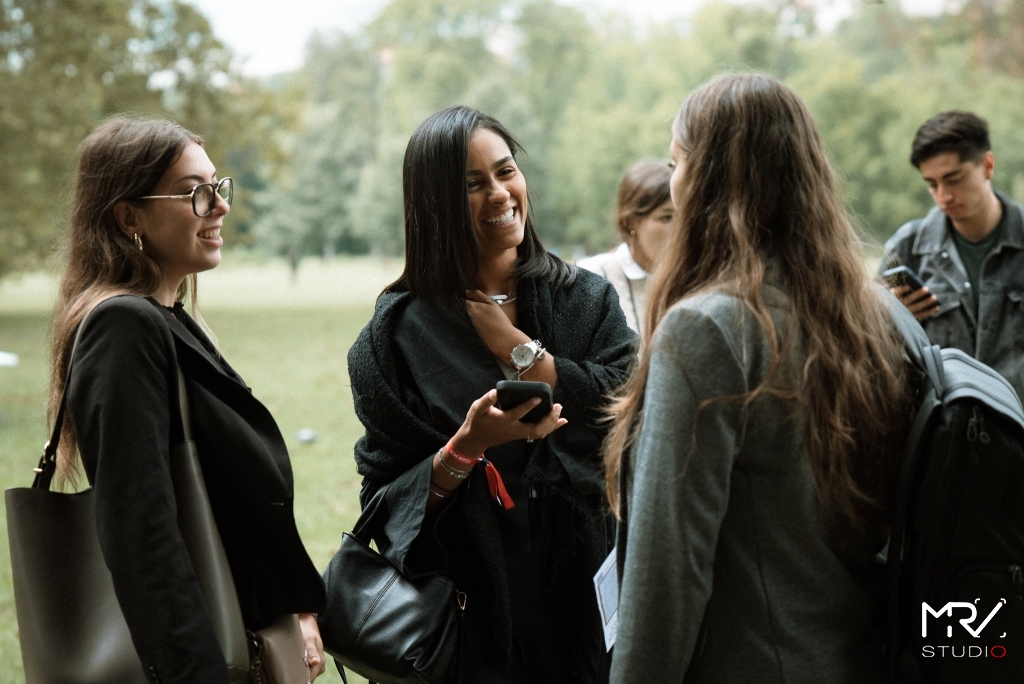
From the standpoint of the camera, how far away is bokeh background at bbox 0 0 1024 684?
16219 millimetres

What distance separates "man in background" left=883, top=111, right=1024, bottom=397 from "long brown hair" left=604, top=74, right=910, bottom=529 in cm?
260

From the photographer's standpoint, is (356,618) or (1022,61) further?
(1022,61)

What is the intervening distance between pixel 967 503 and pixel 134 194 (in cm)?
195

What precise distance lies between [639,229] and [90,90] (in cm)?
1669

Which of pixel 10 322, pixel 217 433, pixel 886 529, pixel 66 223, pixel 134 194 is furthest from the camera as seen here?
pixel 10 322

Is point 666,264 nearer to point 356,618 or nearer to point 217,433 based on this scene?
point 217,433

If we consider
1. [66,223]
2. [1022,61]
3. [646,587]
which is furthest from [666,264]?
[1022,61]

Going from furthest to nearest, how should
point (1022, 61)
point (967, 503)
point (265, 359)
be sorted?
point (1022, 61) < point (265, 359) < point (967, 503)

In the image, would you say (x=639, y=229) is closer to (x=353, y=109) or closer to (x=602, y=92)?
(x=602, y=92)

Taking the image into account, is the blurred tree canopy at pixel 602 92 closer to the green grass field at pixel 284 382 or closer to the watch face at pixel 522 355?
the green grass field at pixel 284 382

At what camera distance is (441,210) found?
103 inches

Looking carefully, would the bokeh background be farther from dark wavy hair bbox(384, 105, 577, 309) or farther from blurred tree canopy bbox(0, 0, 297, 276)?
dark wavy hair bbox(384, 105, 577, 309)

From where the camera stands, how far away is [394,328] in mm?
2670

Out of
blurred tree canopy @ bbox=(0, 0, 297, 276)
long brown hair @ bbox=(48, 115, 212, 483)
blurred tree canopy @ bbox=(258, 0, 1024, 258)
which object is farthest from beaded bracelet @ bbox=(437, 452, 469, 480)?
blurred tree canopy @ bbox=(258, 0, 1024, 258)
